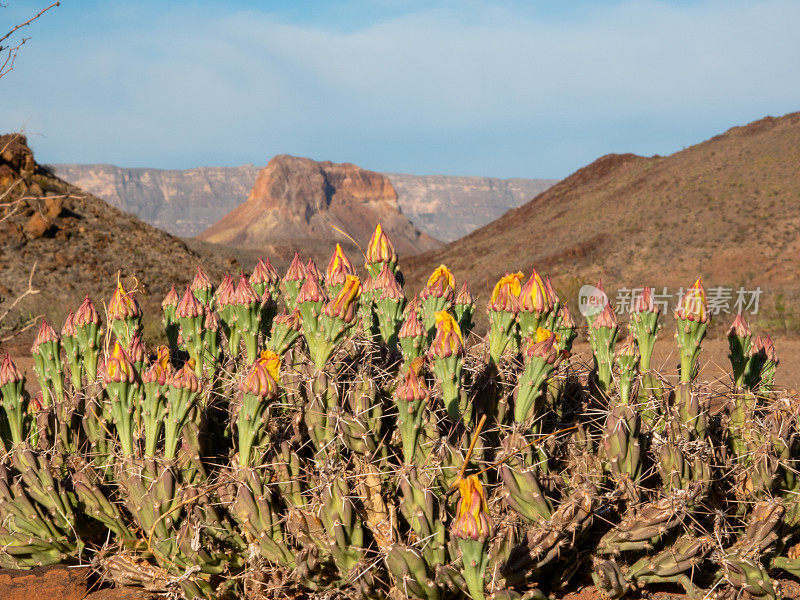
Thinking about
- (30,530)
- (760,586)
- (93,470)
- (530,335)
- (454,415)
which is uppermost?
(530,335)

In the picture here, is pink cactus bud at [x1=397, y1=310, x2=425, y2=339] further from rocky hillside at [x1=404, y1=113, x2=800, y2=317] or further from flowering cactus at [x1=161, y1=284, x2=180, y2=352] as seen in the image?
rocky hillside at [x1=404, y1=113, x2=800, y2=317]

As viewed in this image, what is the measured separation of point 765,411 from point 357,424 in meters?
2.22

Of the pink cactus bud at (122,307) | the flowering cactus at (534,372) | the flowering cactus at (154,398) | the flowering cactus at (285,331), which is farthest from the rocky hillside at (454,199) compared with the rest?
the flowering cactus at (154,398)

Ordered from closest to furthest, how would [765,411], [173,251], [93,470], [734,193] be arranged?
1. [93,470]
2. [765,411]
3. [173,251]
4. [734,193]

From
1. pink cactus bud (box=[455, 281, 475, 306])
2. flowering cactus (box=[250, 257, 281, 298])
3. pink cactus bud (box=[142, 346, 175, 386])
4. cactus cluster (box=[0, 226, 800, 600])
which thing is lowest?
cactus cluster (box=[0, 226, 800, 600])

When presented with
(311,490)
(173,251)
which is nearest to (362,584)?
(311,490)

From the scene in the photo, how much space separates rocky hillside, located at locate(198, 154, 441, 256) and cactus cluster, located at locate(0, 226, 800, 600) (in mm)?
92486

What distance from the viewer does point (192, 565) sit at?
277 centimetres

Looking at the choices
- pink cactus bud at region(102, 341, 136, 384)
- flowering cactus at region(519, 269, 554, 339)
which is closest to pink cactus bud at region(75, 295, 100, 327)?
pink cactus bud at region(102, 341, 136, 384)

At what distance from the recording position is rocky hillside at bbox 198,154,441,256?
338 feet

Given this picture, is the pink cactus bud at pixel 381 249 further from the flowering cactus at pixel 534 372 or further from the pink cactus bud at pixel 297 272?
the flowering cactus at pixel 534 372

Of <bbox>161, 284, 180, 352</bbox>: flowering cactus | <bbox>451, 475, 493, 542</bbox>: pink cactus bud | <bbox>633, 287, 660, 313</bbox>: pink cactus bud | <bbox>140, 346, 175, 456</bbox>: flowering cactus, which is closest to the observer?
<bbox>451, 475, 493, 542</bbox>: pink cactus bud

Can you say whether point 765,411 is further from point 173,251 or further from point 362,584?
point 173,251

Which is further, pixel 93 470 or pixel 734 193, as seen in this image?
pixel 734 193
